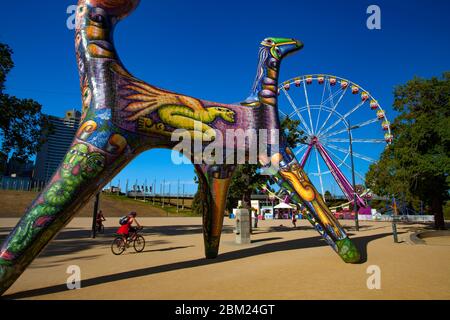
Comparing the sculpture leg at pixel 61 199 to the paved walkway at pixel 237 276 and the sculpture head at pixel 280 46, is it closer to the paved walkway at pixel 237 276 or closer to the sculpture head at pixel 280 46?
the paved walkway at pixel 237 276

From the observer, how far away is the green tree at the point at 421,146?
65.1 ft

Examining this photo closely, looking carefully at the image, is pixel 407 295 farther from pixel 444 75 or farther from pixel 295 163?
pixel 444 75

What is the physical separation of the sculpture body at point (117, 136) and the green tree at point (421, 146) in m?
13.8

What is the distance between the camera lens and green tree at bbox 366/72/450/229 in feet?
65.1

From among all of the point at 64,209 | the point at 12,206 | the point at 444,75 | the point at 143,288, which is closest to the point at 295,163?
the point at 143,288

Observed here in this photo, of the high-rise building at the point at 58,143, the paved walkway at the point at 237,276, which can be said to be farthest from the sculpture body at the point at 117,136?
the high-rise building at the point at 58,143

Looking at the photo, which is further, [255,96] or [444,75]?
[444,75]

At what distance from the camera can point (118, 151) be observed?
763 centimetres

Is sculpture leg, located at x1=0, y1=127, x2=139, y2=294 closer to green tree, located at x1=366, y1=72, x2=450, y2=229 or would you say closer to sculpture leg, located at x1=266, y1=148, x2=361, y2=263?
sculpture leg, located at x1=266, y1=148, x2=361, y2=263

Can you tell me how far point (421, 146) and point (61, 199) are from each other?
22.8 m

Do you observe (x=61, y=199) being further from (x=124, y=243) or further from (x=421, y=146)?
(x=421, y=146)

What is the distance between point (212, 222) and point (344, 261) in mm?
4306

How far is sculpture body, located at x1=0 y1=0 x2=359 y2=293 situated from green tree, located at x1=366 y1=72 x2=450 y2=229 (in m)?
13.8

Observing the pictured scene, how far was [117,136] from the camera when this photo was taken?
7637mm
